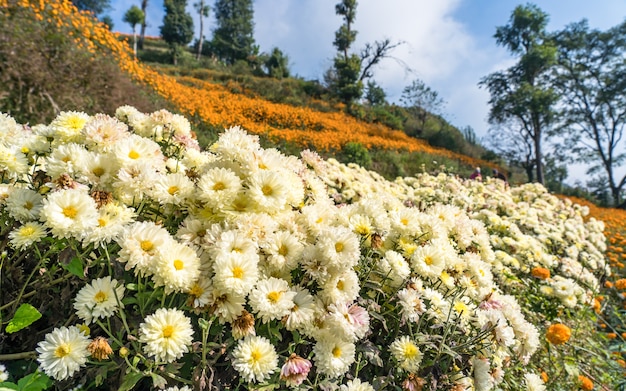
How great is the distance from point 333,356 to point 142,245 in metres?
0.59

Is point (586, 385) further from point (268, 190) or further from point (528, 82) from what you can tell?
point (528, 82)

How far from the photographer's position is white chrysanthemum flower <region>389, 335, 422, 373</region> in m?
1.15

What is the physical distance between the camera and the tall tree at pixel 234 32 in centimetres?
2969

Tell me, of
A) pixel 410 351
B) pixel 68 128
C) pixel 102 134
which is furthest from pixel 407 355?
pixel 68 128

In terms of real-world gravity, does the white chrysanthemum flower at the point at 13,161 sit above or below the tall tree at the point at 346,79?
below

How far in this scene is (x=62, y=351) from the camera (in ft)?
2.88

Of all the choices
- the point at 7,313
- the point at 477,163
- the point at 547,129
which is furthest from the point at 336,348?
the point at 547,129

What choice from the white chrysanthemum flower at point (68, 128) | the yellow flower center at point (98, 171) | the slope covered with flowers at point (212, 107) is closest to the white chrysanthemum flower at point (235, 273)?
the yellow flower center at point (98, 171)

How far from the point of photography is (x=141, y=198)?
106 centimetres

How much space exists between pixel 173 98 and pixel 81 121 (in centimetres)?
934

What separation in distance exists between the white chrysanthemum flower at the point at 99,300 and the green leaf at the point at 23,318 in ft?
0.29

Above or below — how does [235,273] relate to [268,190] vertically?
below

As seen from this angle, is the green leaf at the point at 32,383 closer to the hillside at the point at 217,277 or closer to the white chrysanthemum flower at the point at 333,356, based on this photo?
the hillside at the point at 217,277

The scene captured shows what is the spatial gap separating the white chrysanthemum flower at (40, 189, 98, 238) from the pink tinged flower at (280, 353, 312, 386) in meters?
0.59
